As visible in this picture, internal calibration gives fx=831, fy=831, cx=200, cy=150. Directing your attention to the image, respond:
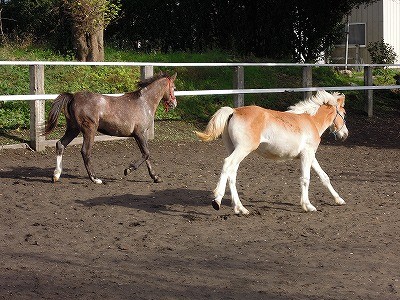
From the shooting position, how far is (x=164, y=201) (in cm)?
986

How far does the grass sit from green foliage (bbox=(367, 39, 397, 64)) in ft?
25.2

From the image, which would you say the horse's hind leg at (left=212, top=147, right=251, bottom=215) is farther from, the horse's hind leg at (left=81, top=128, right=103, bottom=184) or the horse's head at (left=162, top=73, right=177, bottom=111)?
the horse's head at (left=162, top=73, right=177, bottom=111)

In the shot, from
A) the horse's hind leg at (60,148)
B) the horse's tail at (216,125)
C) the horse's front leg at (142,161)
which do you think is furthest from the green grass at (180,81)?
the horse's tail at (216,125)

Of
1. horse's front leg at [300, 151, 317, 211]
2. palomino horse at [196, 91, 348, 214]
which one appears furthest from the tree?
horse's front leg at [300, 151, 317, 211]

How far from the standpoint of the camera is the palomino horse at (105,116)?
11.0 metres

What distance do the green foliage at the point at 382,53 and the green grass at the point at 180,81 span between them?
783 cm

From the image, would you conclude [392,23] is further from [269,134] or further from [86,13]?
[269,134]

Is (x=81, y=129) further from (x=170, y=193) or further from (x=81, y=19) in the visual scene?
(x=81, y=19)

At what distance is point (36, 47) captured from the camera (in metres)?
19.2

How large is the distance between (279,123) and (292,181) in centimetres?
230

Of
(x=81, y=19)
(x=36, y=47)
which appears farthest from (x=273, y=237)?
(x=36, y=47)

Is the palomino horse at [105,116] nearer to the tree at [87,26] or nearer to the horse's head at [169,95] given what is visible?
the horse's head at [169,95]

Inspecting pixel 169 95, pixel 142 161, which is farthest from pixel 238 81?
pixel 142 161

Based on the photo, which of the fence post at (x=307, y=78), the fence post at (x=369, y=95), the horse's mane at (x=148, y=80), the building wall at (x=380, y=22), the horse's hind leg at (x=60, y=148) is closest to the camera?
the horse's hind leg at (x=60, y=148)
